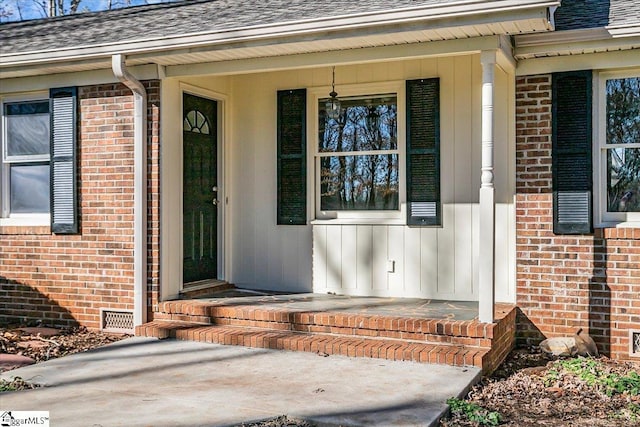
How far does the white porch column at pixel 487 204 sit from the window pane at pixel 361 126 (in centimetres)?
173

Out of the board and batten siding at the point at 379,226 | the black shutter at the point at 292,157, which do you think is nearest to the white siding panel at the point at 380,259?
the board and batten siding at the point at 379,226

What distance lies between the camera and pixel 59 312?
7258 mm

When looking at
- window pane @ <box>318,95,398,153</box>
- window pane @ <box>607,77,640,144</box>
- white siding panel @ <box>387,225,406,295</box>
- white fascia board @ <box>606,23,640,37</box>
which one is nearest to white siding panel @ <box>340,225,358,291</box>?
white siding panel @ <box>387,225,406,295</box>

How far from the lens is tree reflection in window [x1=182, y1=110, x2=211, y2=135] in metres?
7.19

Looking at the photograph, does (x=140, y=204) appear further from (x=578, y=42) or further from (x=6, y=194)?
(x=578, y=42)

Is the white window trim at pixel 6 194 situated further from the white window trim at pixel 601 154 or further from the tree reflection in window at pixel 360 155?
the white window trim at pixel 601 154

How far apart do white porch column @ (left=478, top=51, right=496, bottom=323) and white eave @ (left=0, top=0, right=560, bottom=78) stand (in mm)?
375

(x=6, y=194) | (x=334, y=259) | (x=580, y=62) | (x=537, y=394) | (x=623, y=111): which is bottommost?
(x=537, y=394)

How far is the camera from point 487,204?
5438 millimetres

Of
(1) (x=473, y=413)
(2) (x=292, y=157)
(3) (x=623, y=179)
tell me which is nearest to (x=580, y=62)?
(3) (x=623, y=179)

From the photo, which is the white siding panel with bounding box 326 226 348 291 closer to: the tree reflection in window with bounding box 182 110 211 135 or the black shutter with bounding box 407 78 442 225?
the black shutter with bounding box 407 78 442 225

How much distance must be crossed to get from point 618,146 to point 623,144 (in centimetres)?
5

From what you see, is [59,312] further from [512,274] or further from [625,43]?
[625,43]

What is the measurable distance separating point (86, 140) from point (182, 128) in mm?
1021
